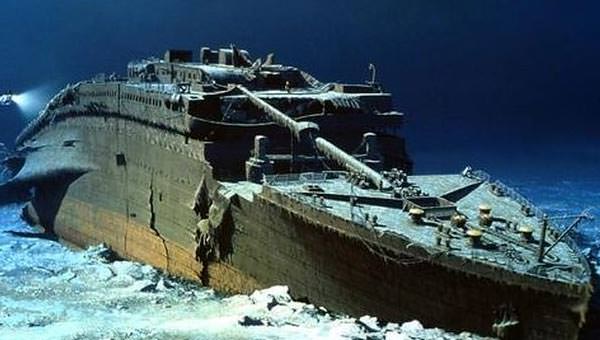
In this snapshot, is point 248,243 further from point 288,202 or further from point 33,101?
point 33,101

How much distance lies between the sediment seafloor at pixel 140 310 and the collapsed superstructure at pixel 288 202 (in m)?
0.85

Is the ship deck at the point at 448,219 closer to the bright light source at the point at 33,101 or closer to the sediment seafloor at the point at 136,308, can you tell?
the sediment seafloor at the point at 136,308

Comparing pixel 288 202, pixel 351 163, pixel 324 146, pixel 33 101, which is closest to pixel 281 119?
pixel 324 146

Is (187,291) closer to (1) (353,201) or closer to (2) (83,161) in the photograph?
(1) (353,201)

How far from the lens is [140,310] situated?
30781 millimetres

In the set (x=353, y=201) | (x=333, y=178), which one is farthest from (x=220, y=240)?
(x=353, y=201)

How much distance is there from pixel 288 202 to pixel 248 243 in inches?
163

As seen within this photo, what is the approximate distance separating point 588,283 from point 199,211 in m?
18.4

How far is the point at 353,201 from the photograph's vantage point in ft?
91.4

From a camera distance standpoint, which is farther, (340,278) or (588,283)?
(340,278)

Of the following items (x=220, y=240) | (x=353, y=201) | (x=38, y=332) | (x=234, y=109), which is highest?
(x=234, y=109)

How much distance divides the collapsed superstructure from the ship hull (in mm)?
63

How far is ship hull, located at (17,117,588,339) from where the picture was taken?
73.7 feet

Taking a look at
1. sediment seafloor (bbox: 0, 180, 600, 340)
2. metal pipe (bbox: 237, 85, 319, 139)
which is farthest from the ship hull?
metal pipe (bbox: 237, 85, 319, 139)
